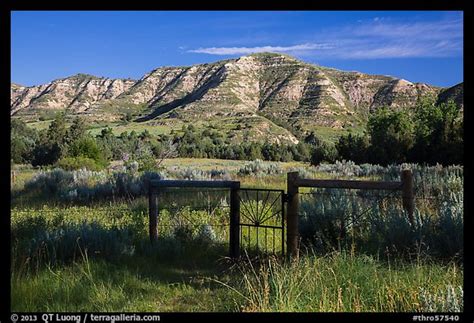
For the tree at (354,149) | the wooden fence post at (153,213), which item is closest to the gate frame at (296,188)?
the wooden fence post at (153,213)

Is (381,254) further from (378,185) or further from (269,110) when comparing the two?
(269,110)

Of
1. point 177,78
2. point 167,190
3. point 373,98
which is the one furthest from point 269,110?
point 167,190

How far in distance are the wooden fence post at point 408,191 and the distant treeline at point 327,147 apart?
16.7m

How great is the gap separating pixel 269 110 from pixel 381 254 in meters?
105

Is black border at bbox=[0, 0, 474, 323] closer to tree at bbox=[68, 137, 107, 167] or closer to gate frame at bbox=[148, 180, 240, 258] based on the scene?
gate frame at bbox=[148, 180, 240, 258]

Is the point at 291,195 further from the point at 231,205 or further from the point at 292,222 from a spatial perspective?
the point at 231,205

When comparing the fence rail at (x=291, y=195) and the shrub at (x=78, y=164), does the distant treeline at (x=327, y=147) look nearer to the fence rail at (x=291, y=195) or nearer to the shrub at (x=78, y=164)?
the shrub at (x=78, y=164)

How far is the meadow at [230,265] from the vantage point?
148 inches

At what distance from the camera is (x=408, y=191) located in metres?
6.05

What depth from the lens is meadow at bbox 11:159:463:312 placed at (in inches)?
148

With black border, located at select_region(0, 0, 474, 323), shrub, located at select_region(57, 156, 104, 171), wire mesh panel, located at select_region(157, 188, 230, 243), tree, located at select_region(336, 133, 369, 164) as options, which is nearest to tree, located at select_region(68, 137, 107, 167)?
shrub, located at select_region(57, 156, 104, 171)

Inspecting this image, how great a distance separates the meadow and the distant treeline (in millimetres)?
16129
